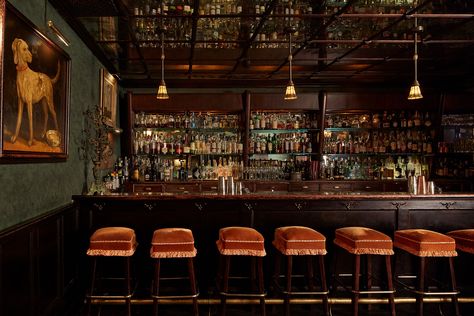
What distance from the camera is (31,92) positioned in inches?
127

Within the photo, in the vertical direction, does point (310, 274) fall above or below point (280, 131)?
below

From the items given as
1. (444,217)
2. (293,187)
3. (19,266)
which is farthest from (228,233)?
(293,187)

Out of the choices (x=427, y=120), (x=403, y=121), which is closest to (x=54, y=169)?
(x=403, y=121)

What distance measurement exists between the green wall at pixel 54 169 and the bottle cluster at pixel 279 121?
3.22m

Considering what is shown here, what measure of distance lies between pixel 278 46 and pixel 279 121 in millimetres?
1670

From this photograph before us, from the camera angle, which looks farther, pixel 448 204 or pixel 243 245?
pixel 448 204

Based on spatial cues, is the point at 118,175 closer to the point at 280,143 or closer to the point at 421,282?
the point at 280,143

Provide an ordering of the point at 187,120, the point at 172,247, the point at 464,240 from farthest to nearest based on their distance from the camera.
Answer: the point at 187,120 < the point at 464,240 < the point at 172,247

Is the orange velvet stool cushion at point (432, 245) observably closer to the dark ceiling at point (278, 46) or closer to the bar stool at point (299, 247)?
the bar stool at point (299, 247)

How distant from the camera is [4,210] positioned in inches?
113

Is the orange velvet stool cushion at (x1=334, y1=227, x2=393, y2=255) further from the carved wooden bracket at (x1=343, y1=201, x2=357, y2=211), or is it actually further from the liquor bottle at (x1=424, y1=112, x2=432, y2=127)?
the liquor bottle at (x1=424, y1=112, x2=432, y2=127)

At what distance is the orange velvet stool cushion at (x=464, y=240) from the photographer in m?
4.02

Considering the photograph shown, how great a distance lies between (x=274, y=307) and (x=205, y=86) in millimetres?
5156

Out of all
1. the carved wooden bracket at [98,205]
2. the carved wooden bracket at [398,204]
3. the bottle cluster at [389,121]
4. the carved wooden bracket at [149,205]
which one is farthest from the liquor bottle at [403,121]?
the carved wooden bracket at [98,205]
